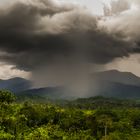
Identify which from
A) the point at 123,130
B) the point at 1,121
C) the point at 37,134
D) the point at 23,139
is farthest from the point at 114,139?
the point at 1,121

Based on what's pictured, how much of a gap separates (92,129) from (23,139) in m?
72.5

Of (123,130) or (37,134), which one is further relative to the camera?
(123,130)

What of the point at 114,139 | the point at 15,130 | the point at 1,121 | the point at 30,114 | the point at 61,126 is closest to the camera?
the point at 1,121

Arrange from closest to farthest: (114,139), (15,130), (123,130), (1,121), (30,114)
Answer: (1,121), (15,130), (114,139), (123,130), (30,114)

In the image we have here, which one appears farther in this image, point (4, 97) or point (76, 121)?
point (76, 121)

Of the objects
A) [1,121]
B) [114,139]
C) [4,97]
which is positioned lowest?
[114,139]

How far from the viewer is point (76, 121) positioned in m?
162

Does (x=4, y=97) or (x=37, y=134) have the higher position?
(x=4, y=97)

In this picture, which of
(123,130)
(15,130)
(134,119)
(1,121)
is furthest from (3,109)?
(134,119)

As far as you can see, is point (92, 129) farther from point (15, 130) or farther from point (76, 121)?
point (15, 130)

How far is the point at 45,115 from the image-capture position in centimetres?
17500

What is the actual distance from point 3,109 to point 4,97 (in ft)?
35.3

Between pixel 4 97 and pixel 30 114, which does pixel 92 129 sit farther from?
pixel 4 97

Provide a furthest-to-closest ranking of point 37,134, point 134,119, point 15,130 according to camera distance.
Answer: point 134,119 → point 37,134 → point 15,130
